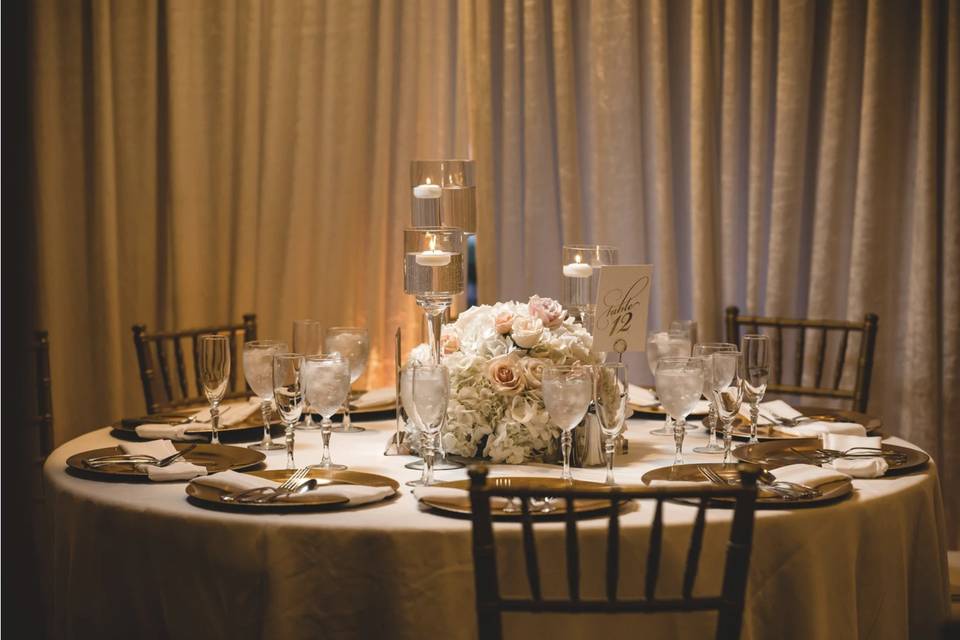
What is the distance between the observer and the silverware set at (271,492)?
1682mm

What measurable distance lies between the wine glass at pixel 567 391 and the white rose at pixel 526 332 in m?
0.26

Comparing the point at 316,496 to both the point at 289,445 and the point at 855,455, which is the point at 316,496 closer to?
the point at 289,445

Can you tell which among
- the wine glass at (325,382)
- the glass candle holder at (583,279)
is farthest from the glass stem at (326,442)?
the glass candle holder at (583,279)

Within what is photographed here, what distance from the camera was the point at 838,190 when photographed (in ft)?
11.9

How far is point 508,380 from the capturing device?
1.98 metres

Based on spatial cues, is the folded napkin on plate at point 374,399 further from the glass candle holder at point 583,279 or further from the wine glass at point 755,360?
the wine glass at point 755,360

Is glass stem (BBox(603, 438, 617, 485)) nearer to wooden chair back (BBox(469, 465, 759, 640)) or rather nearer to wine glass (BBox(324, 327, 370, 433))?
wooden chair back (BBox(469, 465, 759, 640))

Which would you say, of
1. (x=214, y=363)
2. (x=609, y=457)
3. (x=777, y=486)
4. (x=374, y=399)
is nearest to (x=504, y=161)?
(x=374, y=399)

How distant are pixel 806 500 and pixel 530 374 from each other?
0.54m

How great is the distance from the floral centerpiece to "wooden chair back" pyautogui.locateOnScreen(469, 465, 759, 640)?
0.59m

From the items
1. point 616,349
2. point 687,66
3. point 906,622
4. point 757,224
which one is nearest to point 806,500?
point 906,622

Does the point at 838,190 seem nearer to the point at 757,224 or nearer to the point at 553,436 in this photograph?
the point at 757,224

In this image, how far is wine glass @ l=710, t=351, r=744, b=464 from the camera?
2020mm

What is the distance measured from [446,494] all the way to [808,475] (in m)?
0.61
